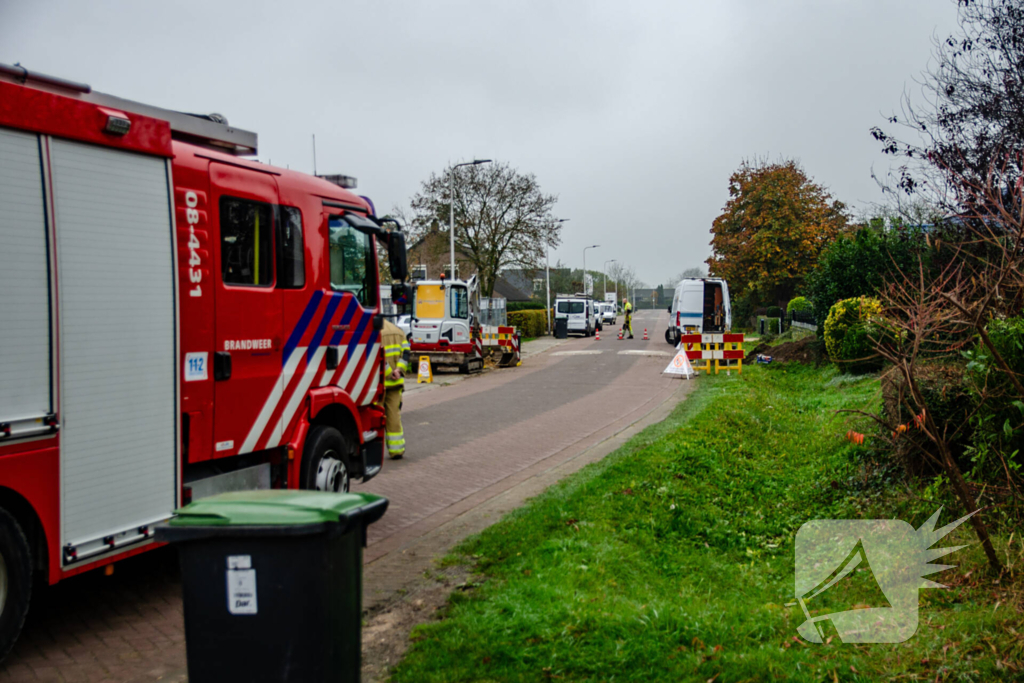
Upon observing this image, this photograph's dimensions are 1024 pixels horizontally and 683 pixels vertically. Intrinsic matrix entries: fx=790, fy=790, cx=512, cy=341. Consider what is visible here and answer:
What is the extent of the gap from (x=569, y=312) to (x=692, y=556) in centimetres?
4056

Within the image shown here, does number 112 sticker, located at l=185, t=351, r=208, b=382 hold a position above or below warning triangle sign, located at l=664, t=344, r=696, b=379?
above

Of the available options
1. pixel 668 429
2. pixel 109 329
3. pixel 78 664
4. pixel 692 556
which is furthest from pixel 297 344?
pixel 668 429

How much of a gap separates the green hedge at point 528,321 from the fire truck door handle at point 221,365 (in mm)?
35352

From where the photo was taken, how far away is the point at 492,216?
3891 centimetres

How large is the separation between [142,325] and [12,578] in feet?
4.99

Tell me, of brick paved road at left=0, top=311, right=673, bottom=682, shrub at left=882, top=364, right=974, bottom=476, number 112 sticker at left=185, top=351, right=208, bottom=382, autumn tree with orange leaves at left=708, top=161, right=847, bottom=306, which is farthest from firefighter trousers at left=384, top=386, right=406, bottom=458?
autumn tree with orange leaves at left=708, top=161, right=847, bottom=306

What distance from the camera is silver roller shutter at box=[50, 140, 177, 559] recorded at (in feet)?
14.1

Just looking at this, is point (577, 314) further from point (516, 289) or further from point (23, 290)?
point (23, 290)

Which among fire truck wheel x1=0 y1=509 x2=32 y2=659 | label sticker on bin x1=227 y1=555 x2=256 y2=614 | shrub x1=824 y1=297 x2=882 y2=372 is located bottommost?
fire truck wheel x1=0 y1=509 x2=32 y2=659

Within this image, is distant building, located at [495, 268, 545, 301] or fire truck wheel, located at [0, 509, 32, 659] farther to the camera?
distant building, located at [495, 268, 545, 301]

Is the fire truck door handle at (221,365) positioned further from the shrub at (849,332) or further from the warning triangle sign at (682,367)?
the warning triangle sign at (682,367)

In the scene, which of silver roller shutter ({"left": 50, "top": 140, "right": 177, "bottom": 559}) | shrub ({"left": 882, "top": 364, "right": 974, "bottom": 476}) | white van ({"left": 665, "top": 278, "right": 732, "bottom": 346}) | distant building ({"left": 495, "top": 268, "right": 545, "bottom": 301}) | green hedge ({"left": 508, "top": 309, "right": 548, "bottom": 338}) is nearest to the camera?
silver roller shutter ({"left": 50, "top": 140, "right": 177, "bottom": 559})

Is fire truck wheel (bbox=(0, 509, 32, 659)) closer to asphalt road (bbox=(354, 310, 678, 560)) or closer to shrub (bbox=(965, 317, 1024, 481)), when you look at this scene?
asphalt road (bbox=(354, 310, 678, 560))

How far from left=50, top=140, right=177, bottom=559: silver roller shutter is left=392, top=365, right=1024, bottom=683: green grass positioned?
1.92m
